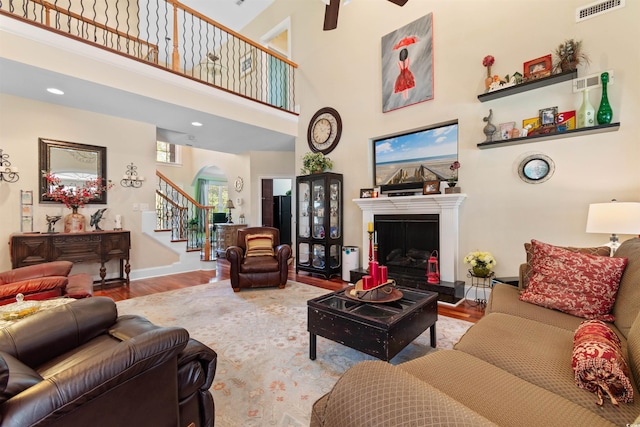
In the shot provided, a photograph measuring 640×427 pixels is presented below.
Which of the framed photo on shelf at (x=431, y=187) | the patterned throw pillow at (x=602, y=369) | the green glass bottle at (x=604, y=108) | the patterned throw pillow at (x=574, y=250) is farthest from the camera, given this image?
the framed photo on shelf at (x=431, y=187)

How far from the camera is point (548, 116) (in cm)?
303

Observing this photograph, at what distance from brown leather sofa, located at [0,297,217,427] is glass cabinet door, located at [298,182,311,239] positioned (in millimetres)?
3590

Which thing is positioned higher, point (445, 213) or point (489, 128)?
point (489, 128)

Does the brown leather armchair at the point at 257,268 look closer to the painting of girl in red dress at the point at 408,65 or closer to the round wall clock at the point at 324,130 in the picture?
the round wall clock at the point at 324,130

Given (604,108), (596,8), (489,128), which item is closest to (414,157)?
(489,128)

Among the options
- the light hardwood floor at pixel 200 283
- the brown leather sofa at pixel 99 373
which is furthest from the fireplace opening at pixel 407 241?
the brown leather sofa at pixel 99 373

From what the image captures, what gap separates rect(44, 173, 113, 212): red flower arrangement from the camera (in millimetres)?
3912

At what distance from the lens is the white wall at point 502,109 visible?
2.73 metres

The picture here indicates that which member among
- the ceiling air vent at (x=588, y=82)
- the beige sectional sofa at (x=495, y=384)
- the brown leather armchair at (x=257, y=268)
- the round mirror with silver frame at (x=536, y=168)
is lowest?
the brown leather armchair at (x=257, y=268)

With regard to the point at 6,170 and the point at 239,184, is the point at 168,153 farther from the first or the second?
the point at 6,170

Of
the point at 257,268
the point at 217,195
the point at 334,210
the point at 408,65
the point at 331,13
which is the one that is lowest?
the point at 257,268

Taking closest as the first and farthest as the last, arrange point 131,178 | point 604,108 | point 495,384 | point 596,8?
point 495,384
point 604,108
point 596,8
point 131,178

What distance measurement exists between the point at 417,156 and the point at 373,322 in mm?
3008

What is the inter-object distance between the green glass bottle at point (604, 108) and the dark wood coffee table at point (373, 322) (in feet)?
8.07
